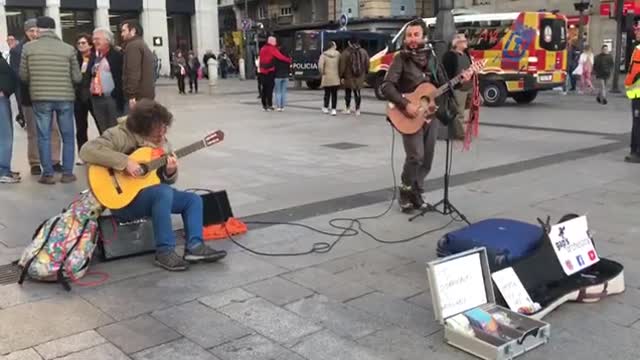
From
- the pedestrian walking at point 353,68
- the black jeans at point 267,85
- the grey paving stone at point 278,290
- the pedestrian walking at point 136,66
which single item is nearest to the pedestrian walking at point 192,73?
the black jeans at point 267,85

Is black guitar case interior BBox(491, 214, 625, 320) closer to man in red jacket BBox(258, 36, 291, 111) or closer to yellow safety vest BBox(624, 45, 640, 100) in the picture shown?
yellow safety vest BBox(624, 45, 640, 100)

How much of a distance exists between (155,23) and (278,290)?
124 ft

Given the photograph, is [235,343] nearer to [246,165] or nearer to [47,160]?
[47,160]

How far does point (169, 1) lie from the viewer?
4012 cm

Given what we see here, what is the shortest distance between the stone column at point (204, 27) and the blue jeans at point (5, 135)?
3409 centimetres

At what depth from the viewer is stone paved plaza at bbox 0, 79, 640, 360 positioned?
3.53m

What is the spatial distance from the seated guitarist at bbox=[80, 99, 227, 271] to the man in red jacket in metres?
11.6

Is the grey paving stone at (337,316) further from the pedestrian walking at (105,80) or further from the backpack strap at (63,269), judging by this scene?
the pedestrian walking at (105,80)

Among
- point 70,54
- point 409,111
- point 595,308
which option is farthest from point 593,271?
point 70,54

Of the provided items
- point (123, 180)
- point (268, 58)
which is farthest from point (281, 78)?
point (123, 180)

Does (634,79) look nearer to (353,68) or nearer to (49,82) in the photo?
(49,82)

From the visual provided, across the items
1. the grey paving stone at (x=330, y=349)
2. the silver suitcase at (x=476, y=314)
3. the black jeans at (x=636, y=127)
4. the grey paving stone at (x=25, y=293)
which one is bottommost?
the grey paving stone at (x=330, y=349)

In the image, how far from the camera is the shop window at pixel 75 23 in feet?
125

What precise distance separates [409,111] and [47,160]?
13.9 feet
